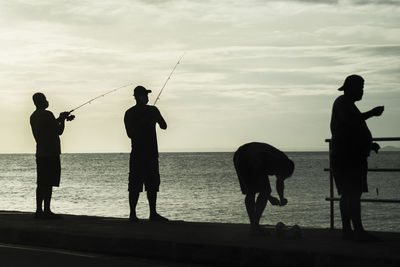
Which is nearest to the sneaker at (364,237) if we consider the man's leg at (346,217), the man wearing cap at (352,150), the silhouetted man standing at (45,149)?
the man wearing cap at (352,150)

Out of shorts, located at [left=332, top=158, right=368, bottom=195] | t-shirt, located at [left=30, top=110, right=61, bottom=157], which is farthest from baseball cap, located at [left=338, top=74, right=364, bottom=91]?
t-shirt, located at [left=30, top=110, right=61, bottom=157]

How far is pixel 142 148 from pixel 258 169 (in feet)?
9.92

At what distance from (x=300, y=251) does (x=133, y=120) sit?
4.76 m

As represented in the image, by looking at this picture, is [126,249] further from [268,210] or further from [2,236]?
[268,210]

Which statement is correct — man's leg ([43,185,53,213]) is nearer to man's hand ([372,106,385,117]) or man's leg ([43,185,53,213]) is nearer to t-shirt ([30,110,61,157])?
t-shirt ([30,110,61,157])

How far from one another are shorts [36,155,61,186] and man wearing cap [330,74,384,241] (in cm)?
510

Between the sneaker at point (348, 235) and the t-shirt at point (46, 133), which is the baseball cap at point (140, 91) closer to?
the t-shirt at point (46, 133)

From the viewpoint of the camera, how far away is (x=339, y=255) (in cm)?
782

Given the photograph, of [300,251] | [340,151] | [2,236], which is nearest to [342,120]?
[340,151]

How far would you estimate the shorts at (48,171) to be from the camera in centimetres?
1280

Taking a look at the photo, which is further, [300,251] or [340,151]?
[340,151]

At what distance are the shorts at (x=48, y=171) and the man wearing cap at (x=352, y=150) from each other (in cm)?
510

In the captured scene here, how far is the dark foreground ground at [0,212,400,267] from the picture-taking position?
809 centimetres

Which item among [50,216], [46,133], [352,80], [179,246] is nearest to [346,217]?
[352,80]
